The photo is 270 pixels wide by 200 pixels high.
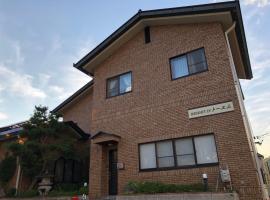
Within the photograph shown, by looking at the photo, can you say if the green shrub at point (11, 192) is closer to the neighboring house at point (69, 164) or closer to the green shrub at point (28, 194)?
the green shrub at point (28, 194)

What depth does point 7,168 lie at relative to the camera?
13195 millimetres

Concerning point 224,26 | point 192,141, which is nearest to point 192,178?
point 192,141

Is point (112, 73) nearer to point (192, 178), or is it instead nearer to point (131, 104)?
point (131, 104)

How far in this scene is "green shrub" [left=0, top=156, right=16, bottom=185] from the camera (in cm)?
1304

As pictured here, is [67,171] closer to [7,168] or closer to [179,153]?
[7,168]

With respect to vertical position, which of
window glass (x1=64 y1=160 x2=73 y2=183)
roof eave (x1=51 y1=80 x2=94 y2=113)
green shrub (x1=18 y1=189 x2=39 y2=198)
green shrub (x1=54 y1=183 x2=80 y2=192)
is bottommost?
green shrub (x1=18 y1=189 x2=39 y2=198)

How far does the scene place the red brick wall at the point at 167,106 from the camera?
8797mm

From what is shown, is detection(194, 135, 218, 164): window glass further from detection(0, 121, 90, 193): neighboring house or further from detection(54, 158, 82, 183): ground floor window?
detection(54, 158, 82, 183): ground floor window

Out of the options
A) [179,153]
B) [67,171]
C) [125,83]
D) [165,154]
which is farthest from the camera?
[67,171]

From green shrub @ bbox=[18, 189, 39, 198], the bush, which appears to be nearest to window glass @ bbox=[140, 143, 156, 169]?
the bush

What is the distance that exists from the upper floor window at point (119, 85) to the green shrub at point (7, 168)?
647cm

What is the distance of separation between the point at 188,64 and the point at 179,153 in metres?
→ 3.97

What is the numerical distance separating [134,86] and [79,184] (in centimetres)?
708

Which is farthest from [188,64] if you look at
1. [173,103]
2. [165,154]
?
[165,154]
